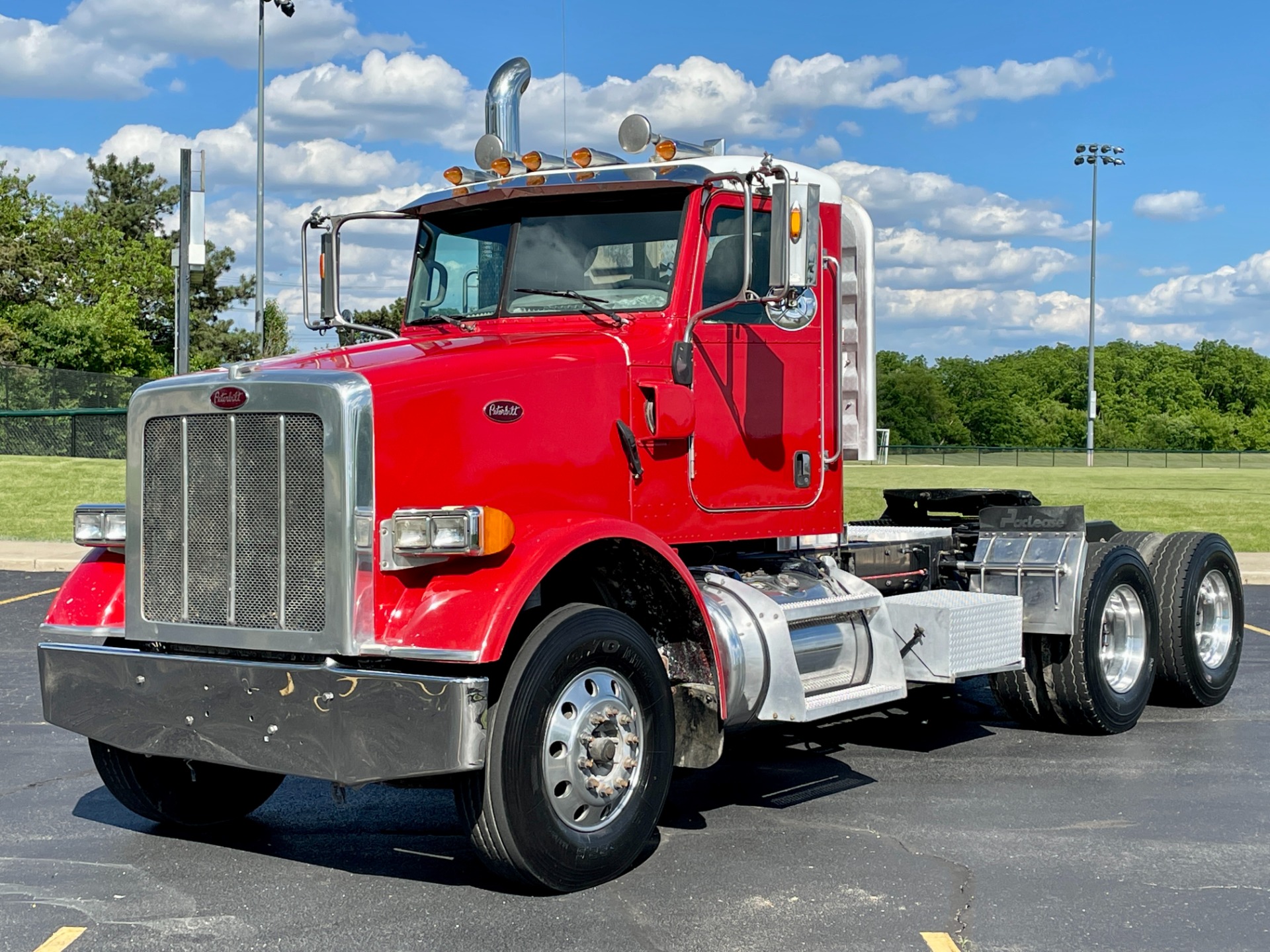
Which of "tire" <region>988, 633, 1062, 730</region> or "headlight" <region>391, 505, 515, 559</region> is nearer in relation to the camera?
"headlight" <region>391, 505, 515, 559</region>

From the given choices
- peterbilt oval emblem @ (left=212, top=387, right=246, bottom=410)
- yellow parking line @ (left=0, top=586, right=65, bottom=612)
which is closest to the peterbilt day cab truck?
peterbilt oval emblem @ (left=212, top=387, right=246, bottom=410)

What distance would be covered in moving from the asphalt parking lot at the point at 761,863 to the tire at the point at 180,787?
105mm

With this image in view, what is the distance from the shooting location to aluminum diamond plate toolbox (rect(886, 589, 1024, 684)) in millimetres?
7160

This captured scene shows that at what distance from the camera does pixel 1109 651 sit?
8.76m

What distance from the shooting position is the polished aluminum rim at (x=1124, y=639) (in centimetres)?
873

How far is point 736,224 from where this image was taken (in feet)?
22.1

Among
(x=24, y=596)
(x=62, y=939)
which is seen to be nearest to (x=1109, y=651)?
(x=62, y=939)

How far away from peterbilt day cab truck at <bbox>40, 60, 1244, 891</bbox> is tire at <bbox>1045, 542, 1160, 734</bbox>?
0.05m

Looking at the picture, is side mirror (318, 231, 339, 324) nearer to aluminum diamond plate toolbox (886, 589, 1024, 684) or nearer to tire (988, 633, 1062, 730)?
aluminum diamond plate toolbox (886, 589, 1024, 684)

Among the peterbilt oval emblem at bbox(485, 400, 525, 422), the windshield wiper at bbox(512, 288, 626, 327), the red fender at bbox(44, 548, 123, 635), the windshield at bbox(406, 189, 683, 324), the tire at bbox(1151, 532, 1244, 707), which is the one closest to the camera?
the peterbilt oval emblem at bbox(485, 400, 525, 422)

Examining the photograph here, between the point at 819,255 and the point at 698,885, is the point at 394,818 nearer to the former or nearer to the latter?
the point at 698,885

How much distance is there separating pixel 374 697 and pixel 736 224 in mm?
2923

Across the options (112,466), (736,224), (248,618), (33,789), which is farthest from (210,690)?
(112,466)

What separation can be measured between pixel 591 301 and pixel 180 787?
2.71 meters
